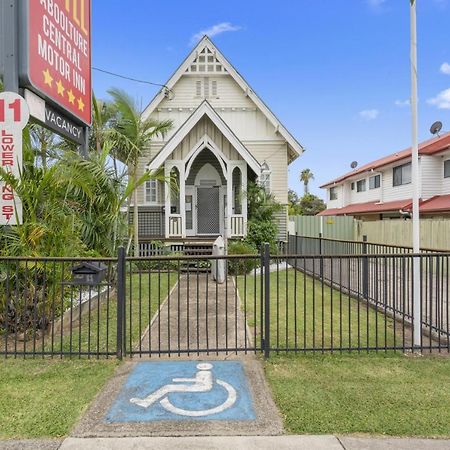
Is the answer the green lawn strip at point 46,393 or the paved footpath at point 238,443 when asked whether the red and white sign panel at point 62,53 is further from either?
the paved footpath at point 238,443

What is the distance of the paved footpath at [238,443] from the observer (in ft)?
8.71

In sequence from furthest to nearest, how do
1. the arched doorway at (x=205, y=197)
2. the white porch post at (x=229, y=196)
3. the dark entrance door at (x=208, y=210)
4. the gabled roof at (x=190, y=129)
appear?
the dark entrance door at (x=208, y=210) < the arched doorway at (x=205, y=197) < the white porch post at (x=229, y=196) < the gabled roof at (x=190, y=129)

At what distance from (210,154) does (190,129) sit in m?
2.06

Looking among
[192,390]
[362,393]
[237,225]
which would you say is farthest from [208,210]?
[362,393]

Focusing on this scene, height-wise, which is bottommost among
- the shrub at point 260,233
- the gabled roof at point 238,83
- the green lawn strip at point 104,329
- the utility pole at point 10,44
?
the green lawn strip at point 104,329

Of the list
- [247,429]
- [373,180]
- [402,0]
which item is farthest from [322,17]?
[247,429]

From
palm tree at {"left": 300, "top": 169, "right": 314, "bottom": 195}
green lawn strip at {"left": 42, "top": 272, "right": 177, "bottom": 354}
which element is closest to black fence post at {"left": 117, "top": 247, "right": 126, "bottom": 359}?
green lawn strip at {"left": 42, "top": 272, "right": 177, "bottom": 354}

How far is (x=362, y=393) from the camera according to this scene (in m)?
3.48

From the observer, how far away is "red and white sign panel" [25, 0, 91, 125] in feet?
17.4

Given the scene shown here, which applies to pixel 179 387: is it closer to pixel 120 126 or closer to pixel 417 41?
pixel 417 41

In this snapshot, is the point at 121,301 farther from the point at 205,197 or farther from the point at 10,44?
the point at 205,197

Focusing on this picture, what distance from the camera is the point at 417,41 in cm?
496

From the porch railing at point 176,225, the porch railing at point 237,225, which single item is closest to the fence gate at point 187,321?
the porch railing at point 176,225

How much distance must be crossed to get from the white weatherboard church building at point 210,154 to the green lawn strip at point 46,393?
29.4 feet
